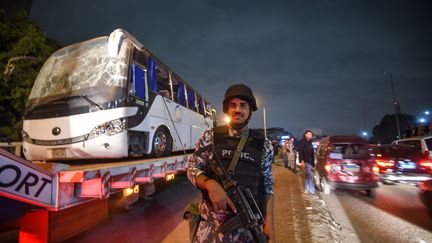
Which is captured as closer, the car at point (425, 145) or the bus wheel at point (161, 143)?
the bus wheel at point (161, 143)

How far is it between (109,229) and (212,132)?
432cm

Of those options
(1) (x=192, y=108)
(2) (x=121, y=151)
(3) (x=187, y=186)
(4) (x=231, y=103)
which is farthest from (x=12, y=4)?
(4) (x=231, y=103)

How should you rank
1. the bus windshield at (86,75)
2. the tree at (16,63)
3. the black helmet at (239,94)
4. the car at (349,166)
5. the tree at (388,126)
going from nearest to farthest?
the black helmet at (239,94) → the bus windshield at (86,75) → the car at (349,166) → the tree at (16,63) → the tree at (388,126)

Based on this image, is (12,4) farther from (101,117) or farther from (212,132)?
(212,132)

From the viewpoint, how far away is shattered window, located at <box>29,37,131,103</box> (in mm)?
5415

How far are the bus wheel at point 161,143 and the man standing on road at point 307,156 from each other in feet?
13.8

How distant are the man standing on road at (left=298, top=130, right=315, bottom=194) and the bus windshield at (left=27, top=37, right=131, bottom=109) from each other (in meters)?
6.00

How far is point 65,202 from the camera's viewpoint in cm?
300

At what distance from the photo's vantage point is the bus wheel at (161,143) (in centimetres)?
685

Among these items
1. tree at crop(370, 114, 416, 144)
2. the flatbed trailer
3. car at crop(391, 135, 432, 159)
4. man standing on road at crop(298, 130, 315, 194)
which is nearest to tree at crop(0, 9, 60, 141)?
the flatbed trailer

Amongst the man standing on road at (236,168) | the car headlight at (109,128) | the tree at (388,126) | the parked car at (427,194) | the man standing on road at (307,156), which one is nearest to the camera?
the man standing on road at (236,168)

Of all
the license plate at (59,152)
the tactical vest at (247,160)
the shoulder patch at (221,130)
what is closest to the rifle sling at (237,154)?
the tactical vest at (247,160)

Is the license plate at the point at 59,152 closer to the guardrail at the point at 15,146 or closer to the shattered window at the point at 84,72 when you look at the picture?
the shattered window at the point at 84,72

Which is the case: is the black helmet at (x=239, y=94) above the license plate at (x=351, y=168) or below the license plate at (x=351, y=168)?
above
